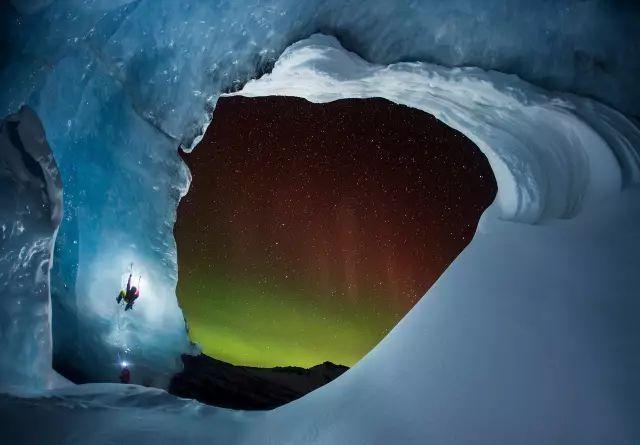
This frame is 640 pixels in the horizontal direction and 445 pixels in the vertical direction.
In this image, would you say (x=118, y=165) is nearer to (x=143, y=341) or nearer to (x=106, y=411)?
(x=143, y=341)

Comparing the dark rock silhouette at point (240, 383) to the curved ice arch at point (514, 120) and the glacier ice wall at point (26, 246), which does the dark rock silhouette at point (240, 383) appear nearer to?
the glacier ice wall at point (26, 246)

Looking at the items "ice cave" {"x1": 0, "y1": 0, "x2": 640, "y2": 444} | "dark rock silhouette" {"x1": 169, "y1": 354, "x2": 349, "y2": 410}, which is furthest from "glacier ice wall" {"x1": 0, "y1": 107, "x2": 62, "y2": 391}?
"dark rock silhouette" {"x1": 169, "y1": 354, "x2": 349, "y2": 410}

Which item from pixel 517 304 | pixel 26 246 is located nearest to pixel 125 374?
pixel 26 246

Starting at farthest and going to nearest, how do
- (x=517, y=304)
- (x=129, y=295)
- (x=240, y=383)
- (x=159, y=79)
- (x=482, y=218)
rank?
(x=240, y=383)
(x=129, y=295)
(x=159, y=79)
(x=482, y=218)
(x=517, y=304)

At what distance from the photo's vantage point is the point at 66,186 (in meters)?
5.72

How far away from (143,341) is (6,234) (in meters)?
2.86

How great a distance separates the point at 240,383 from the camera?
25.2 feet

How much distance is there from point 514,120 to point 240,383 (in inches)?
224

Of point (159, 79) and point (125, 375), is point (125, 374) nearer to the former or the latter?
point (125, 375)

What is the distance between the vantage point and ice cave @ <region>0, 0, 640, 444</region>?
2807 millimetres

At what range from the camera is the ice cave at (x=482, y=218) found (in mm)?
2807

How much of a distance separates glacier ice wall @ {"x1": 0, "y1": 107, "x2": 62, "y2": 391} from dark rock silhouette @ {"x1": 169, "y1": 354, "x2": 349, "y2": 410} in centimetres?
242

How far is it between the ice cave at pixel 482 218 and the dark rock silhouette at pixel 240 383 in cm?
141

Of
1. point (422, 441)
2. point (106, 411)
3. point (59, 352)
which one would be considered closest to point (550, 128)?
point (422, 441)
